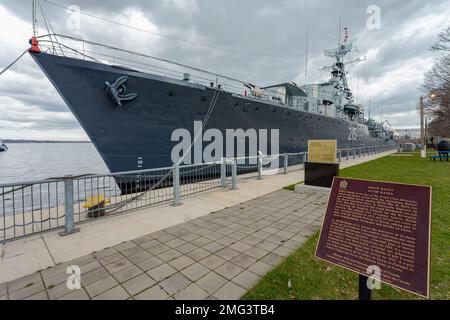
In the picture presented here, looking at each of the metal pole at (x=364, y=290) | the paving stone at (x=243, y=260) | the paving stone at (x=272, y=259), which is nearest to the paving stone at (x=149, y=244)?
the paving stone at (x=243, y=260)

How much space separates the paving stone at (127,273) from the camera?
2645 mm

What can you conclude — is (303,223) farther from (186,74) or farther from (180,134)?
(186,74)

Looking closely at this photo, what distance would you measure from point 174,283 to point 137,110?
7.05 metres

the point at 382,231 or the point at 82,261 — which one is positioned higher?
the point at 382,231

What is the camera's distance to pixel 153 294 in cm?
236

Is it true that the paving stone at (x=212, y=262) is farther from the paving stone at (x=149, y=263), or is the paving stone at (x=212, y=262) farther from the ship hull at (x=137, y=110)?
the ship hull at (x=137, y=110)

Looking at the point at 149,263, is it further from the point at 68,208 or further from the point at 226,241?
the point at 68,208

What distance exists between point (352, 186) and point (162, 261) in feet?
8.69

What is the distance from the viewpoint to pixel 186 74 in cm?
928

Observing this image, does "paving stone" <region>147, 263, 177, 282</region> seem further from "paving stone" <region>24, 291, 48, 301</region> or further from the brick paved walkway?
"paving stone" <region>24, 291, 48, 301</region>

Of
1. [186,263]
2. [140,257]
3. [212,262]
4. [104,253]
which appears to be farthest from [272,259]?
[104,253]

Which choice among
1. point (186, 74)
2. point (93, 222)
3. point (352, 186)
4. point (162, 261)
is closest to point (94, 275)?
point (162, 261)

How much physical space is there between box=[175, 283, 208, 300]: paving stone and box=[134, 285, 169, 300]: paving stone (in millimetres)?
150
